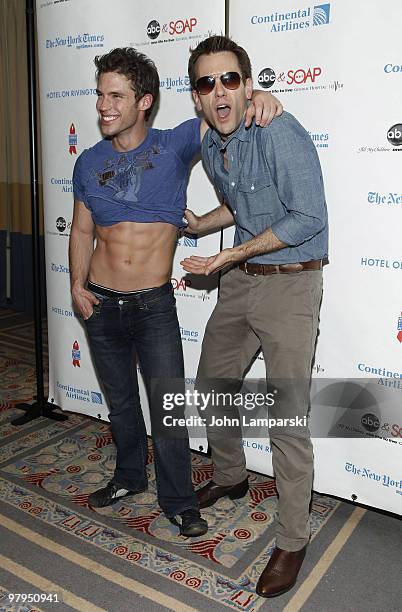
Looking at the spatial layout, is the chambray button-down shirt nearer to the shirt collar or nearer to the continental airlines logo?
the shirt collar

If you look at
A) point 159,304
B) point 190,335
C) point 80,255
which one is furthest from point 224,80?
point 190,335

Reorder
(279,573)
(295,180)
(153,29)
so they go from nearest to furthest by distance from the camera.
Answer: (295,180)
(279,573)
(153,29)

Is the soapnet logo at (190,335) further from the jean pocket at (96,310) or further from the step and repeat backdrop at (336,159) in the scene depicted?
the jean pocket at (96,310)

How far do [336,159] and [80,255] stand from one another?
4.26ft

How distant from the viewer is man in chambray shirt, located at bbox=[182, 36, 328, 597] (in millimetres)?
2314

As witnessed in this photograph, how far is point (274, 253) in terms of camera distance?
251cm

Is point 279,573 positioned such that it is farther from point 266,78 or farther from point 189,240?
point 266,78

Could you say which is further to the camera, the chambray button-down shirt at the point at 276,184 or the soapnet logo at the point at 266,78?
the soapnet logo at the point at 266,78

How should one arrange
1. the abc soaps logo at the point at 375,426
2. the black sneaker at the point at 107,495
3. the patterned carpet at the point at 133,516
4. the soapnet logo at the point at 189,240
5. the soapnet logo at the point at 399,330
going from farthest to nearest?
the soapnet logo at the point at 189,240, the black sneaker at the point at 107,495, the abc soaps logo at the point at 375,426, the soapnet logo at the point at 399,330, the patterned carpet at the point at 133,516

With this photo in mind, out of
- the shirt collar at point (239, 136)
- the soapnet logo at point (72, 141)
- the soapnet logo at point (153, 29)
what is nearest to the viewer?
the shirt collar at point (239, 136)

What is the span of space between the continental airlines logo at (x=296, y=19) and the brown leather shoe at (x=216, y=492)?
223cm

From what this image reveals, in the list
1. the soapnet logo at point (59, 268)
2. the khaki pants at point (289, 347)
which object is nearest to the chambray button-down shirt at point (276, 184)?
the khaki pants at point (289, 347)

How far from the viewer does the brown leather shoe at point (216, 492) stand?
3.08 metres

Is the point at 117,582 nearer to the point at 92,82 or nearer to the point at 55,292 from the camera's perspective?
the point at 55,292
